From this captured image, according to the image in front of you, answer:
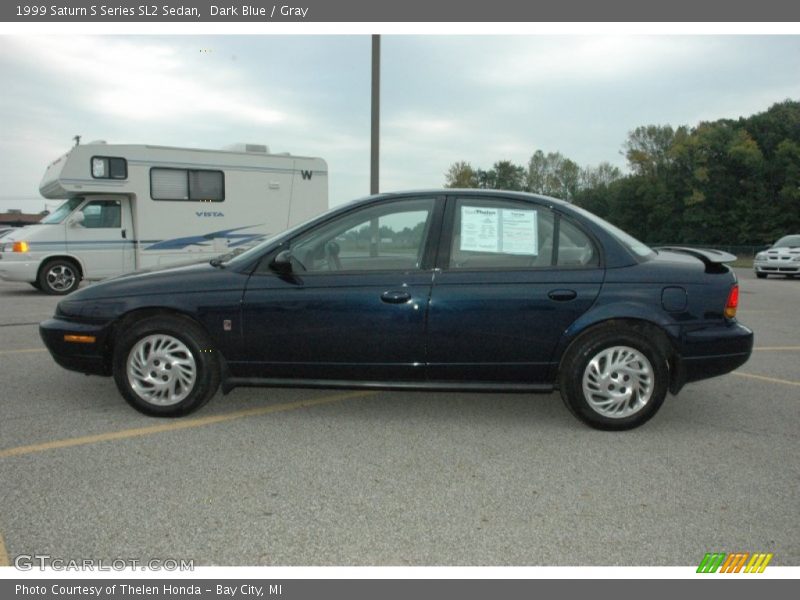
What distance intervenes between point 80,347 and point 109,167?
7.74 meters

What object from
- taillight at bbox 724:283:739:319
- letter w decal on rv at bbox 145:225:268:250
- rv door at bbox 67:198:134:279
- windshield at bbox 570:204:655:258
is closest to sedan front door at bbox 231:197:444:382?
windshield at bbox 570:204:655:258

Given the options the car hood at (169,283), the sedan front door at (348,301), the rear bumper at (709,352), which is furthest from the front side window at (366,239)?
the rear bumper at (709,352)

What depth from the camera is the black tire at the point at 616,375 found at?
4.04 meters

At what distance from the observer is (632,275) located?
4.10m

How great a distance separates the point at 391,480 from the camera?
333 cm

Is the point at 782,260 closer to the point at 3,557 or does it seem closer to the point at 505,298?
the point at 505,298

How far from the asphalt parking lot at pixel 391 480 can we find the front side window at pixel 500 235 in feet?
3.65

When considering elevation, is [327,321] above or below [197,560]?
above

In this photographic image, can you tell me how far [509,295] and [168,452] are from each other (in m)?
2.27

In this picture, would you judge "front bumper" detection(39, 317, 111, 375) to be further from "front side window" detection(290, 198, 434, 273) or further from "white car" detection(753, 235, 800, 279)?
"white car" detection(753, 235, 800, 279)

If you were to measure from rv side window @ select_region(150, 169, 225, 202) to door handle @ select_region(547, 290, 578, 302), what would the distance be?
9086mm

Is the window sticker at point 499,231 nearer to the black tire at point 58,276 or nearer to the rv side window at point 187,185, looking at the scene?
the rv side window at point 187,185

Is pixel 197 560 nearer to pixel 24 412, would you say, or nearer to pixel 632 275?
pixel 24 412

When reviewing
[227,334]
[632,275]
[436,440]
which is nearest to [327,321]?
[227,334]
